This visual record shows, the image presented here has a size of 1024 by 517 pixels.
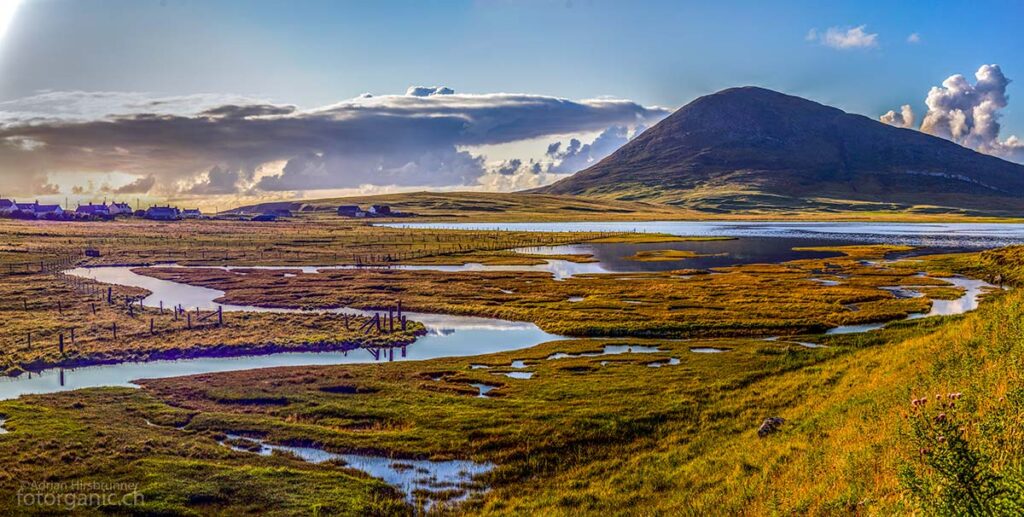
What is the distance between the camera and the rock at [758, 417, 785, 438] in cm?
2859

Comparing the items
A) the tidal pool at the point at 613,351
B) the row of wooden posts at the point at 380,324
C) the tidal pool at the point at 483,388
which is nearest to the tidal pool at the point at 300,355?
the row of wooden posts at the point at 380,324

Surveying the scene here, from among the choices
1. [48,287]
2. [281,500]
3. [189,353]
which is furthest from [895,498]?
[48,287]

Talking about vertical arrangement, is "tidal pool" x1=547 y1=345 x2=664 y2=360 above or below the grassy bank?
below

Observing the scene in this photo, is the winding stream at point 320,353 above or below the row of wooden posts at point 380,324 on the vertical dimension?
below

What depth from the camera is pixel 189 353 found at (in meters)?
49.8

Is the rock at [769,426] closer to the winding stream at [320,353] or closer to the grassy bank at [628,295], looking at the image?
the winding stream at [320,353]

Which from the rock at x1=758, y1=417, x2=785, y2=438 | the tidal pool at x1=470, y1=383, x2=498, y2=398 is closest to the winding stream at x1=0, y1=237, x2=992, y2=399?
the tidal pool at x1=470, y1=383, x2=498, y2=398

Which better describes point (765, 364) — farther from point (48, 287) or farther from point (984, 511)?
point (48, 287)

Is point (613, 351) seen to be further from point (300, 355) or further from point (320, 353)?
point (300, 355)

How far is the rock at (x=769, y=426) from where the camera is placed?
93.8 feet

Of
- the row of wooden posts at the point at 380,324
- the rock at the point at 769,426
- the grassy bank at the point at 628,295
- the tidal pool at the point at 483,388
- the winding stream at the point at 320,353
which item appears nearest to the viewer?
the rock at the point at 769,426

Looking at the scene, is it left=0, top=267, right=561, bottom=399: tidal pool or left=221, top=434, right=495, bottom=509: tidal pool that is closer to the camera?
left=221, top=434, right=495, bottom=509: tidal pool

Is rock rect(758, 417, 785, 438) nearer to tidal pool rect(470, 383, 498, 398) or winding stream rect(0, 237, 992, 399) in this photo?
tidal pool rect(470, 383, 498, 398)

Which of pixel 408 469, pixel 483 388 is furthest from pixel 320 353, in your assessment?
pixel 408 469
